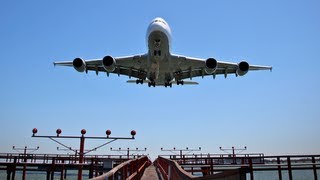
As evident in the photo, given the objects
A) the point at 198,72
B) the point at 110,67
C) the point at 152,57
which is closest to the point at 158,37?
the point at 152,57

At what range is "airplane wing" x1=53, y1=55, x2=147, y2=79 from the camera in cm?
2553

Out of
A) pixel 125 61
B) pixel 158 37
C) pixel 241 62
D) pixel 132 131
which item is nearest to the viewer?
pixel 132 131

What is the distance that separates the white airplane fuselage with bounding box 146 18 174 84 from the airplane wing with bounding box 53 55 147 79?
A: 3.64 feet

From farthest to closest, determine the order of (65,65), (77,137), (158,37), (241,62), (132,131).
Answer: (65,65) < (241,62) < (158,37) < (132,131) < (77,137)

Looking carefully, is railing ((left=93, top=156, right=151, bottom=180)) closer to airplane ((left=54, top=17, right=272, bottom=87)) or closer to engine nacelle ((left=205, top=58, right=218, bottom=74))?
airplane ((left=54, top=17, right=272, bottom=87))

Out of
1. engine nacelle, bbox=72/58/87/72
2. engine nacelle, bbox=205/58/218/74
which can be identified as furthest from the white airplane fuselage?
engine nacelle, bbox=72/58/87/72

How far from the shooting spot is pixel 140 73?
29.0 metres

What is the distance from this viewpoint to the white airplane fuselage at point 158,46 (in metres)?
22.5

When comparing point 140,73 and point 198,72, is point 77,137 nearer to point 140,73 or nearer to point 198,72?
point 140,73

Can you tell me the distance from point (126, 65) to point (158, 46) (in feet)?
15.7

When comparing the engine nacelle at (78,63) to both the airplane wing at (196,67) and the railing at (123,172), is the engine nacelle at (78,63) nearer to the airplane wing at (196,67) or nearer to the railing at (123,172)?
the airplane wing at (196,67)

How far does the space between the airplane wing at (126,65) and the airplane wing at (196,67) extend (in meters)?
2.79

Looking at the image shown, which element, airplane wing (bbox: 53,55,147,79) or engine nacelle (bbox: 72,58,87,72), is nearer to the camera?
engine nacelle (bbox: 72,58,87,72)

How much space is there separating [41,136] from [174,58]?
11.8m
